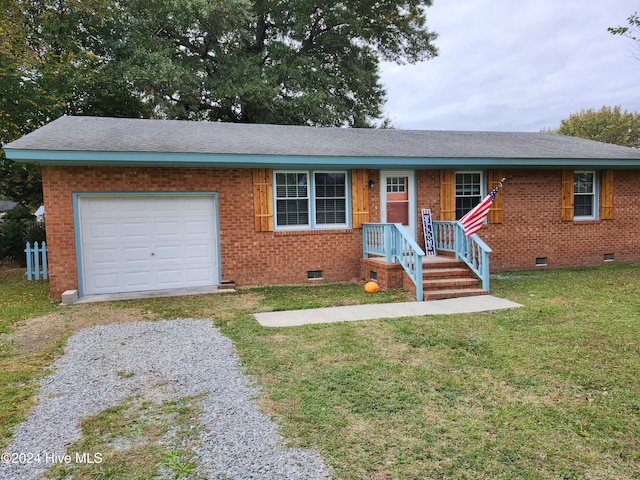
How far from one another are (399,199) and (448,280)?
2.85 meters

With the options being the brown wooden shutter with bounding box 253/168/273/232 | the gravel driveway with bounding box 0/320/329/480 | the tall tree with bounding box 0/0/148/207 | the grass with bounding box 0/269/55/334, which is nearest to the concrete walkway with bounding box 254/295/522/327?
the gravel driveway with bounding box 0/320/329/480

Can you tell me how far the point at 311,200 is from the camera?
9867 millimetres

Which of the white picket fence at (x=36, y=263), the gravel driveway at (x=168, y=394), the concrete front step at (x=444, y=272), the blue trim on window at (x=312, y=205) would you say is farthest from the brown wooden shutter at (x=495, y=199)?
the white picket fence at (x=36, y=263)

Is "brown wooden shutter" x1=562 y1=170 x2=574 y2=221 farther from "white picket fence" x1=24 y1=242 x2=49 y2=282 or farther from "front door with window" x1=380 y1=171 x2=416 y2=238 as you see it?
"white picket fence" x1=24 y1=242 x2=49 y2=282

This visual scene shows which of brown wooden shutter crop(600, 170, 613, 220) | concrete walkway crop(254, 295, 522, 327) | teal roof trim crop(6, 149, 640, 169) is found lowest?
concrete walkway crop(254, 295, 522, 327)

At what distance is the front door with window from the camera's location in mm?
10305

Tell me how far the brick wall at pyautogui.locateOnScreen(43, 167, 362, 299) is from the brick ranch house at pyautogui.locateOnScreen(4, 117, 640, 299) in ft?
0.08

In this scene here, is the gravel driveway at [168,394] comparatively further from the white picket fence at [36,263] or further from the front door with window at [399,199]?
the white picket fence at [36,263]

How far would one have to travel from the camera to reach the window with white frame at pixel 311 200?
9742mm

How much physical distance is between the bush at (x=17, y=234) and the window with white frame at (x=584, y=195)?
16.9 meters

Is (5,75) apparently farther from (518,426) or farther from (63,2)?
(518,426)

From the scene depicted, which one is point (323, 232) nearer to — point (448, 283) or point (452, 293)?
point (448, 283)

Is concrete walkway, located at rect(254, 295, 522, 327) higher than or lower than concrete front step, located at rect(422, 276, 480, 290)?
lower

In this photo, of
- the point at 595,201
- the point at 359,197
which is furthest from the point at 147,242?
the point at 595,201
